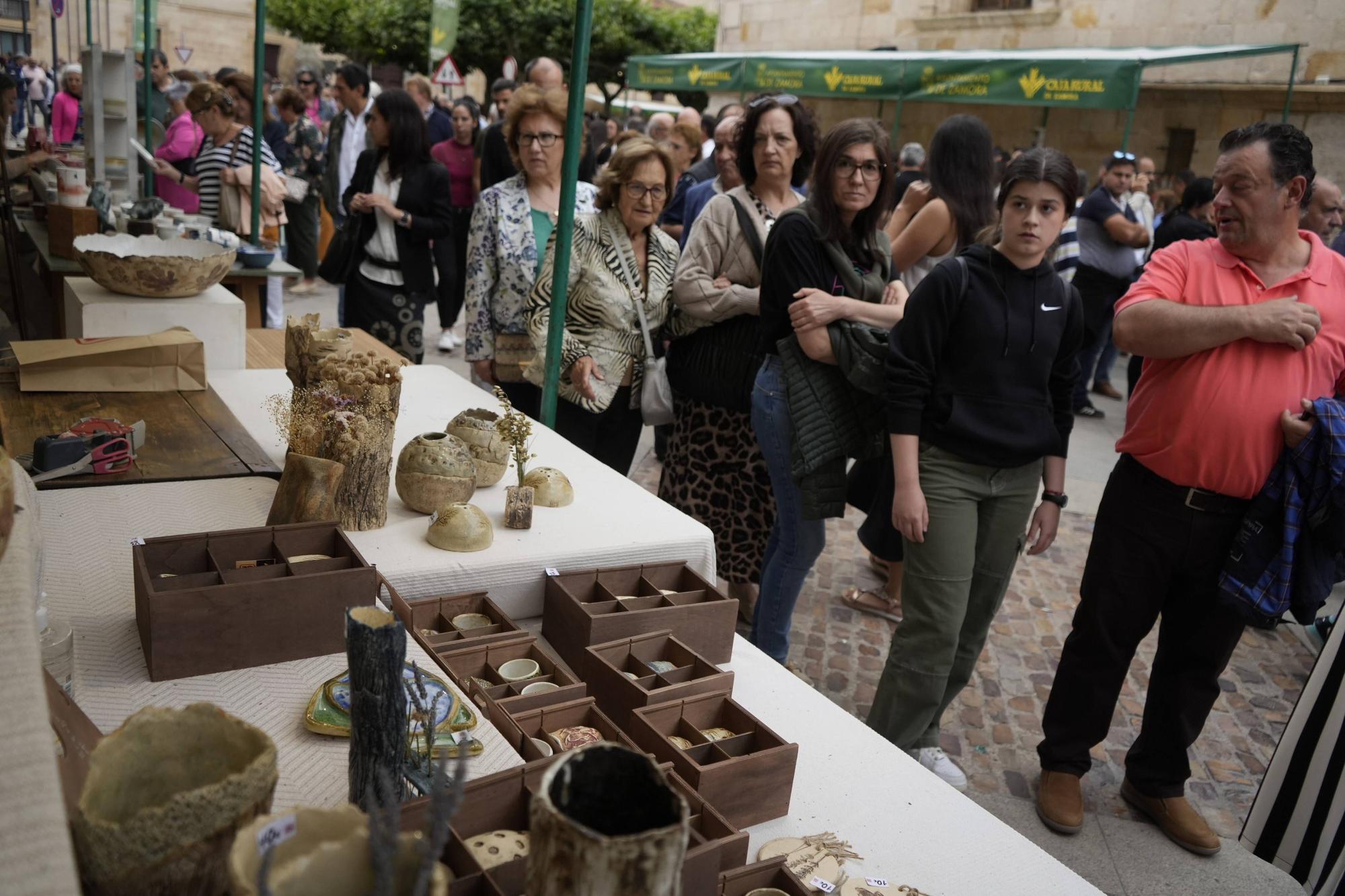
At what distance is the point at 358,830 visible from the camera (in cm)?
86

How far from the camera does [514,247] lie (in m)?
3.65

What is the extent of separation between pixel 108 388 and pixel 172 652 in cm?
162

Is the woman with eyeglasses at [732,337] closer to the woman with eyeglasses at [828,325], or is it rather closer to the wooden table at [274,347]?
the woman with eyeglasses at [828,325]

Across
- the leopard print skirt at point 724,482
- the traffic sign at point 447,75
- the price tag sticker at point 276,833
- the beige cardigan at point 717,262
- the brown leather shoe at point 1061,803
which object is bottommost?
the brown leather shoe at point 1061,803

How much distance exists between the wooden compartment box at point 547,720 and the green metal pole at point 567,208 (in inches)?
65.5

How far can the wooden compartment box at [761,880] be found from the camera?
133 centimetres

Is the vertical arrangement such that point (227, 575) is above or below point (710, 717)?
above

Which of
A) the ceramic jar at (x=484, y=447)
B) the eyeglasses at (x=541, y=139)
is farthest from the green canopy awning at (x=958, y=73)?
the ceramic jar at (x=484, y=447)

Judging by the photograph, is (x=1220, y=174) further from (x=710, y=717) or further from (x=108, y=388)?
(x=108, y=388)

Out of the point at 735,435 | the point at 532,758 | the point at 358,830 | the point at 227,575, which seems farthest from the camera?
the point at 735,435

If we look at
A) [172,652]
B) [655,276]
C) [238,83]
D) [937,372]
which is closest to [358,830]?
[172,652]

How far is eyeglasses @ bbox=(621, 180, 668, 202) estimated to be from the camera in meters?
3.31

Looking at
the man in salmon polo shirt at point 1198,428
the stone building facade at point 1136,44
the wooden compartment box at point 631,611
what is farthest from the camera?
the stone building facade at point 1136,44

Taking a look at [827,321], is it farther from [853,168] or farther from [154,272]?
[154,272]
